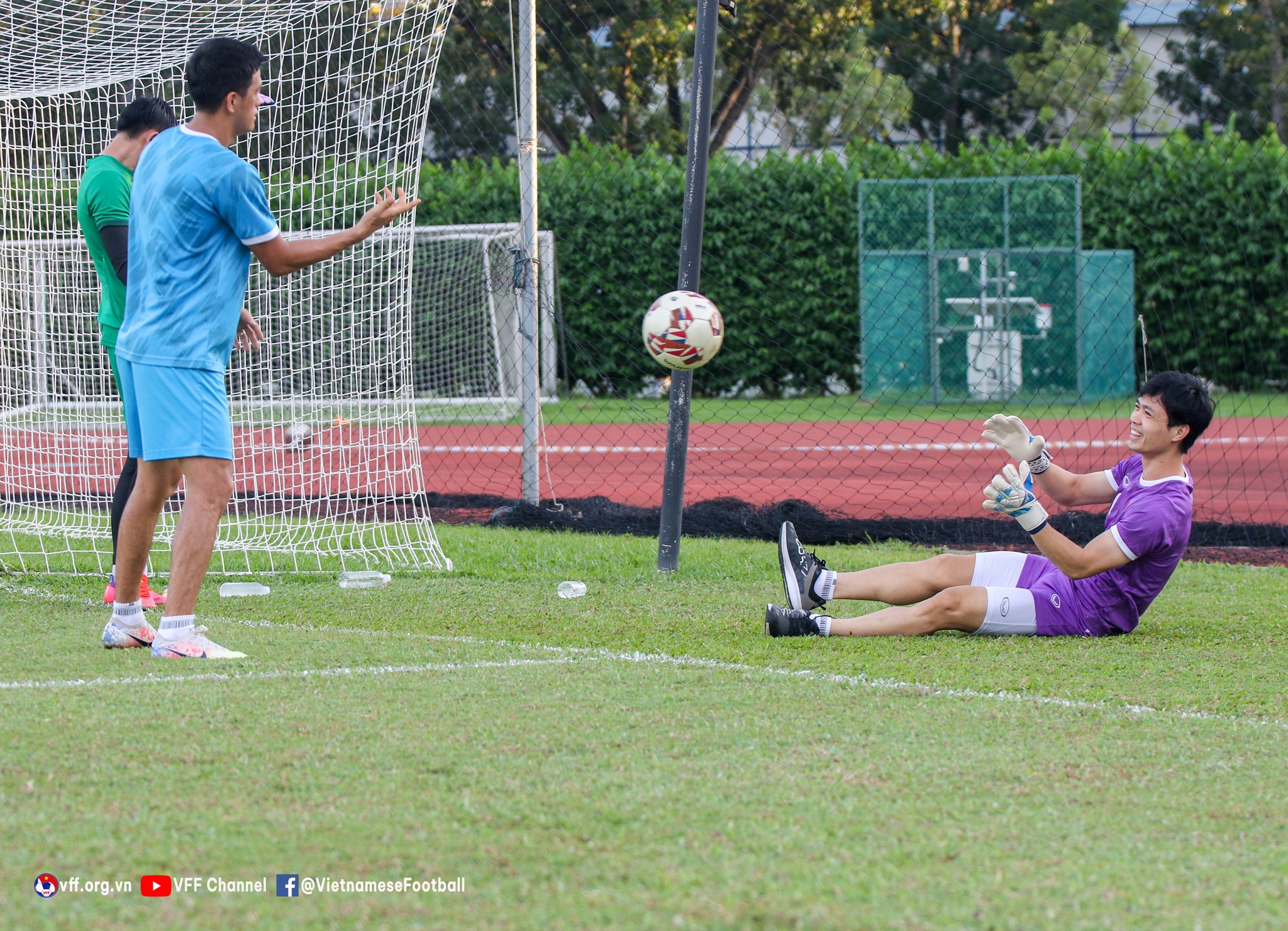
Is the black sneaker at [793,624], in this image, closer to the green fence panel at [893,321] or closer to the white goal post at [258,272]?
the white goal post at [258,272]

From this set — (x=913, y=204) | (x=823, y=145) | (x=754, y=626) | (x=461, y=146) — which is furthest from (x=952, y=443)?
(x=461, y=146)

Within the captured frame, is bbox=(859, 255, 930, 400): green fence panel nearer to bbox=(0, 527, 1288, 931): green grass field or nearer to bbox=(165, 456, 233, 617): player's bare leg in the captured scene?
bbox=(0, 527, 1288, 931): green grass field

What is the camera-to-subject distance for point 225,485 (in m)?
4.56

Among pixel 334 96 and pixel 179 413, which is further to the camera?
pixel 334 96

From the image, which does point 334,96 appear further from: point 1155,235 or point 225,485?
point 1155,235

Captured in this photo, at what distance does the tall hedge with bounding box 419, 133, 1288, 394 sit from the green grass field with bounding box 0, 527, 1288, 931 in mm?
13901

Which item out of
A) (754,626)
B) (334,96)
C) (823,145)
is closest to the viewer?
(754,626)

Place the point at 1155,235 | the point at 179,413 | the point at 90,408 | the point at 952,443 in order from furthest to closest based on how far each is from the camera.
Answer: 1. the point at 1155,235
2. the point at 952,443
3. the point at 90,408
4. the point at 179,413

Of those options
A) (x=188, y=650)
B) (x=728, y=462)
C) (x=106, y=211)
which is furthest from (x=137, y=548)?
(x=728, y=462)

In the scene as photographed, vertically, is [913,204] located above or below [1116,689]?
above

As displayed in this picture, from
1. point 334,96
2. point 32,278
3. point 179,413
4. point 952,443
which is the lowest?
point 952,443

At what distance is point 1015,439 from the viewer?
17.1 feet

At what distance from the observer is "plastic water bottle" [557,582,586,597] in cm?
600

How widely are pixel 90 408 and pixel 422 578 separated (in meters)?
3.19
